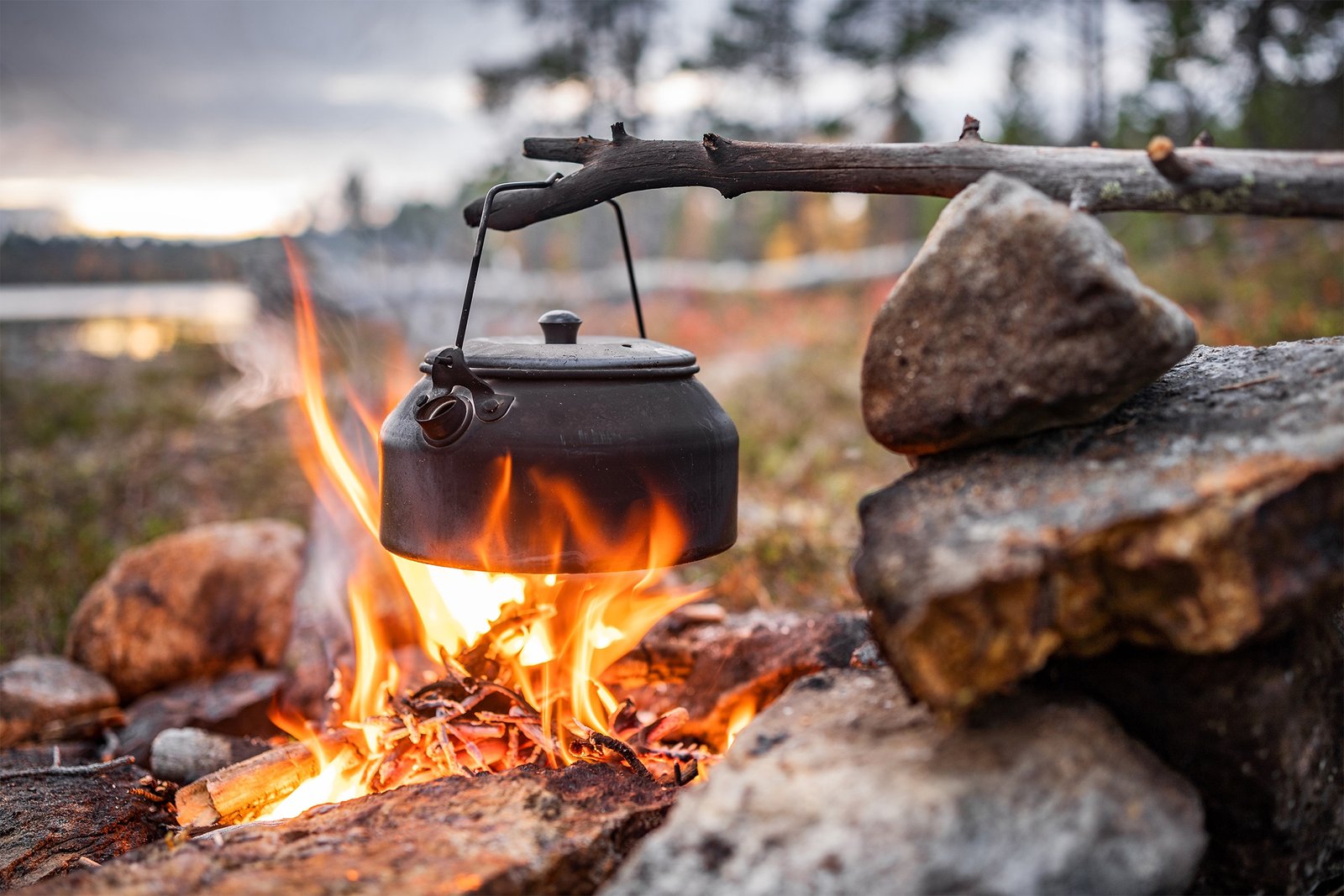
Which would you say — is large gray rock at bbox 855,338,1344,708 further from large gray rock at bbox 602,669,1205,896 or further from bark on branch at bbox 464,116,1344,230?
bark on branch at bbox 464,116,1344,230

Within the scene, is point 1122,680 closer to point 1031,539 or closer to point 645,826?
point 1031,539

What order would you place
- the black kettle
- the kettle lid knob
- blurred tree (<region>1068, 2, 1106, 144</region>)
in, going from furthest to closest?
1. blurred tree (<region>1068, 2, 1106, 144</region>)
2. the kettle lid knob
3. the black kettle

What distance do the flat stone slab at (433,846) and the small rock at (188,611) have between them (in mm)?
2337

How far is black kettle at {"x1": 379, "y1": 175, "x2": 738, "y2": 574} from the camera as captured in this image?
91.5 inches

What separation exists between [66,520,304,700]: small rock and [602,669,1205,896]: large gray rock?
3295 millimetres

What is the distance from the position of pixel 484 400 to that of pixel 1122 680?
1.56 meters

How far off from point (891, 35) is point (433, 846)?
17.1 m

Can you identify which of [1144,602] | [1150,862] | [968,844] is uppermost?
[1144,602]

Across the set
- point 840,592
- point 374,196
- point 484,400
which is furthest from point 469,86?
point 484,400

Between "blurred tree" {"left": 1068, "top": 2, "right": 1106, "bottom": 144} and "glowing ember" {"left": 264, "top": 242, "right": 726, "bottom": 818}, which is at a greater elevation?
"blurred tree" {"left": 1068, "top": 2, "right": 1106, "bottom": 144}

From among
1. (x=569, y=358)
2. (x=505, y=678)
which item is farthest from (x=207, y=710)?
(x=569, y=358)

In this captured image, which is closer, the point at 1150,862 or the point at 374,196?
the point at 1150,862

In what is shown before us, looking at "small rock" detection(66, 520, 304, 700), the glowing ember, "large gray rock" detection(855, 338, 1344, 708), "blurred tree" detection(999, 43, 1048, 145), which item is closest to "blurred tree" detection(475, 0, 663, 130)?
"blurred tree" detection(999, 43, 1048, 145)

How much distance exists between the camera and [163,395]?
32.1 ft
